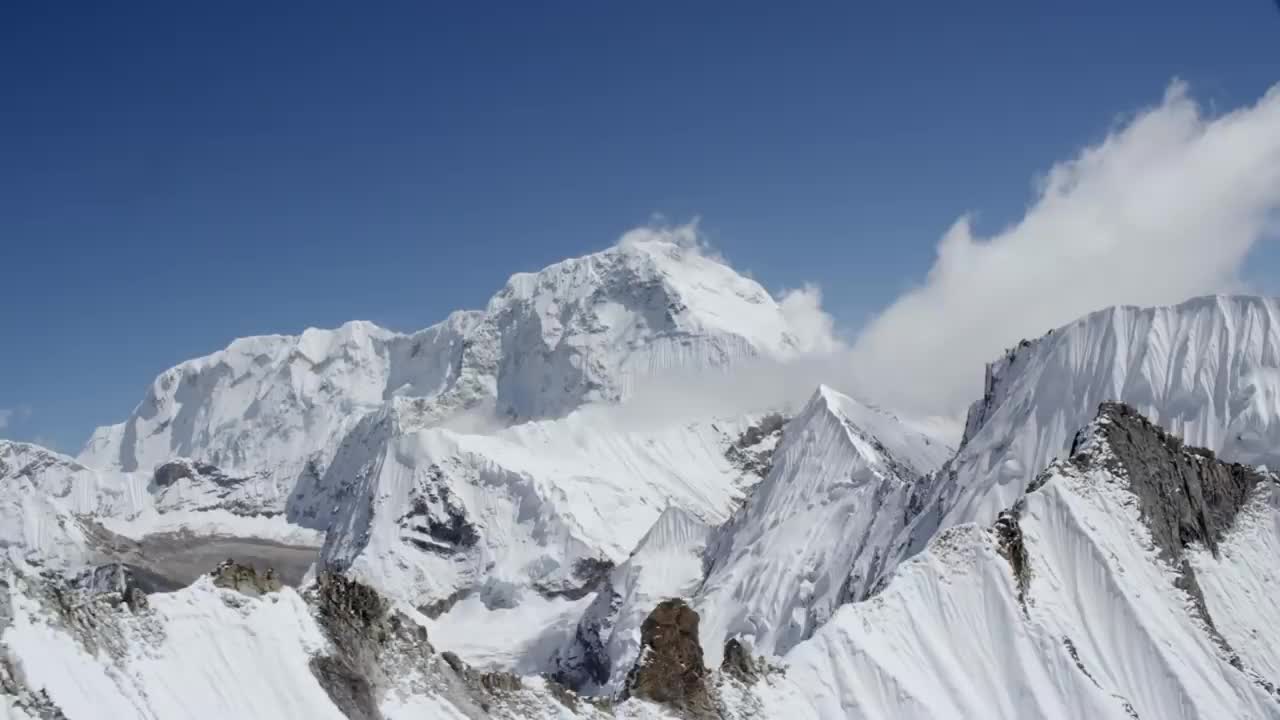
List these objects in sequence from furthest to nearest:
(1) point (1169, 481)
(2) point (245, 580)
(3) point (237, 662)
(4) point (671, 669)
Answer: (1) point (1169, 481) → (4) point (671, 669) → (2) point (245, 580) → (3) point (237, 662)

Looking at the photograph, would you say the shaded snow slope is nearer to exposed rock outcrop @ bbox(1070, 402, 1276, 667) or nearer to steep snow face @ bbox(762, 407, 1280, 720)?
steep snow face @ bbox(762, 407, 1280, 720)

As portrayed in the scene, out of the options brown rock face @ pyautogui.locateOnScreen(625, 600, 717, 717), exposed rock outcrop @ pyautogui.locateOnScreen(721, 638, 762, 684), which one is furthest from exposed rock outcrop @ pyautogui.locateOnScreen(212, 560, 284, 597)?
exposed rock outcrop @ pyautogui.locateOnScreen(721, 638, 762, 684)

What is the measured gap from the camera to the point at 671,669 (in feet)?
280

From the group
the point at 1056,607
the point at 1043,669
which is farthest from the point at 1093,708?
the point at 1056,607

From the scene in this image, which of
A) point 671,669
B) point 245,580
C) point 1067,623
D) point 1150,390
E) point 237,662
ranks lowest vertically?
point 237,662

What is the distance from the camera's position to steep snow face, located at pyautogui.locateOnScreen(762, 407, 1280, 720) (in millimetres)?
101500

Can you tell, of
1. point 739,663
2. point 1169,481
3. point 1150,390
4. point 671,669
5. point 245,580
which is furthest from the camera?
point 1150,390

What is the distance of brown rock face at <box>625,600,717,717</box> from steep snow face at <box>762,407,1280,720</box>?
9027 millimetres

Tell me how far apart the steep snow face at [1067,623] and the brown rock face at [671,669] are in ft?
29.6

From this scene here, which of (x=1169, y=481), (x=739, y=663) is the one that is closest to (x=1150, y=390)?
(x=1169, y=481)

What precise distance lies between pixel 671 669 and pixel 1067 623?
48.0 metres

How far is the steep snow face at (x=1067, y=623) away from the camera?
102 metres

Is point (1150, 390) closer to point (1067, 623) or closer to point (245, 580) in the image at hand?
point (1067, 623)

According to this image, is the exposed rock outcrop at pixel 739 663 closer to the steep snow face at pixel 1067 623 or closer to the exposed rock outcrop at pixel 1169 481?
the steep snow face at pixel 1067 623
